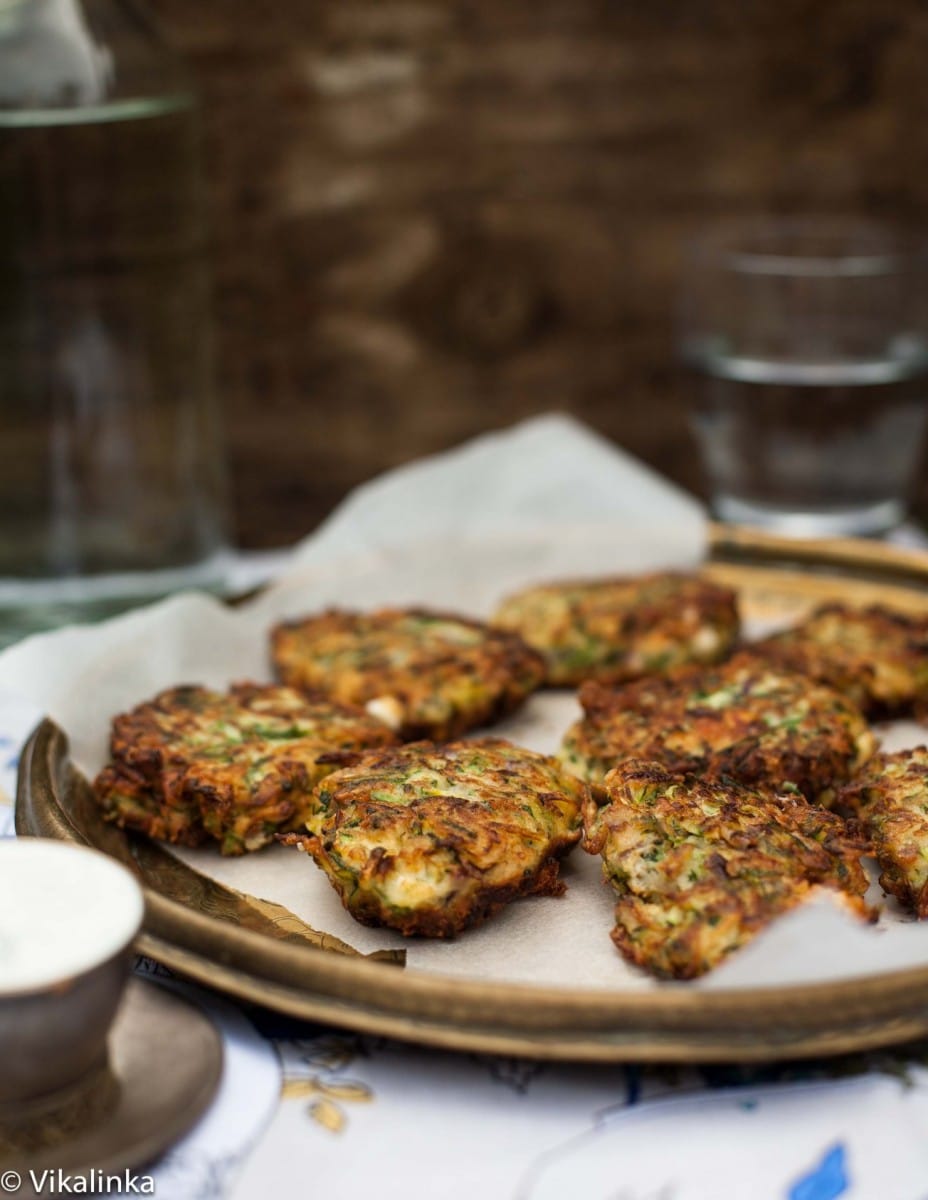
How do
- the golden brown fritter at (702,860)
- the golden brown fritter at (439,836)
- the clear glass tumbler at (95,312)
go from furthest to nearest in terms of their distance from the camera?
1. the clear glass tumbler at (95,312)
2. the golden brown fritter at (439,836)
3. the golden brown fritter at (702,860)

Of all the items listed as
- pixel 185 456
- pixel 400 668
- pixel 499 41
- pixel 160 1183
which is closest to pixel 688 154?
pixel 499 41

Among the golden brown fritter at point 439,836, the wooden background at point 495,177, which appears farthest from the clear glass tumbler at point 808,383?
the golden brown fritter at point 439,836

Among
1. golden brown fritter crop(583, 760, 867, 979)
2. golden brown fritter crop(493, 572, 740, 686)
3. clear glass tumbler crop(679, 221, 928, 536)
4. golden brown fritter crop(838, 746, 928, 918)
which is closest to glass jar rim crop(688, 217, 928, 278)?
clear glass tumbler crop(679, 221, 928, 536)

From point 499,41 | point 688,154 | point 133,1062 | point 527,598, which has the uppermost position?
point 499,41

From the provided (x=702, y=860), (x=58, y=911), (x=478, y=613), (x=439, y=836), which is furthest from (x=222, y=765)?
(x=478, y=613)

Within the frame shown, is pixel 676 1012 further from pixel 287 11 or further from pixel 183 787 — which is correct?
pixel 287 11

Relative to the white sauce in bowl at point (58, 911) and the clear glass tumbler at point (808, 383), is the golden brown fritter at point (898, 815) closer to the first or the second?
the white sauce in bowl at point (58, 911)
